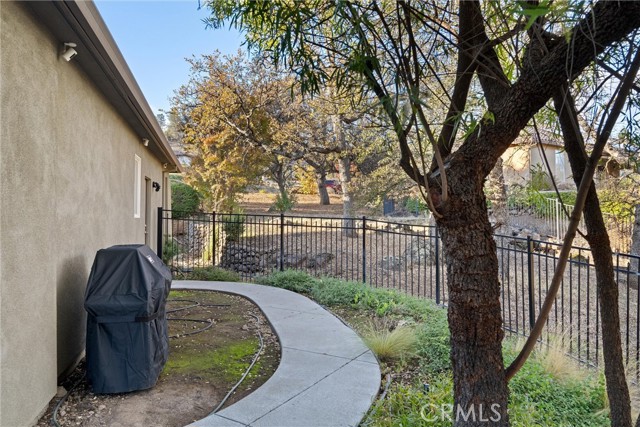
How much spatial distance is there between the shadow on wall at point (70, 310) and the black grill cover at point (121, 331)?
1.41 ft

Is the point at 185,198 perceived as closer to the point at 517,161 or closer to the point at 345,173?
the point at 345,173

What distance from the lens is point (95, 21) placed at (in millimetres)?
3117

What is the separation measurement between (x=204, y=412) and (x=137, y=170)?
18.5 ft

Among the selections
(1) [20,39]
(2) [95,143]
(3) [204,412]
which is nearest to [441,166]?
(3) [204,412]

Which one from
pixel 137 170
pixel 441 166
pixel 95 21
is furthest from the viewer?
pixel 137 170

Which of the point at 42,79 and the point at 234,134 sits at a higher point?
the point at 234,134

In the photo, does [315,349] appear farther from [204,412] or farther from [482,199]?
[482,199]

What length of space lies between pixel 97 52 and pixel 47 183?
1.40 metres

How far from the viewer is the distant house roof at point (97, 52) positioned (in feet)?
9.06

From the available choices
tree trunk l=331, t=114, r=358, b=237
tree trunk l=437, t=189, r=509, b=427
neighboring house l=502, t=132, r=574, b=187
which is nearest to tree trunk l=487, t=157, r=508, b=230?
neighboring house l=502, t=132, r=574, b=187

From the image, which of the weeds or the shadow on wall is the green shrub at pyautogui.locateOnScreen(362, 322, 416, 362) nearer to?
the weeds

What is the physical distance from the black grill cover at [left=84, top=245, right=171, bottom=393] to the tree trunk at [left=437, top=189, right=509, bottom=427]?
2.47 metres

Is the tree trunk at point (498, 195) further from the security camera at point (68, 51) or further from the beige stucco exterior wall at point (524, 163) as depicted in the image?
the security camera at point (68, 51)

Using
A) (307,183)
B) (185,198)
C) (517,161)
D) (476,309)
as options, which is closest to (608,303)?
(476,309)
